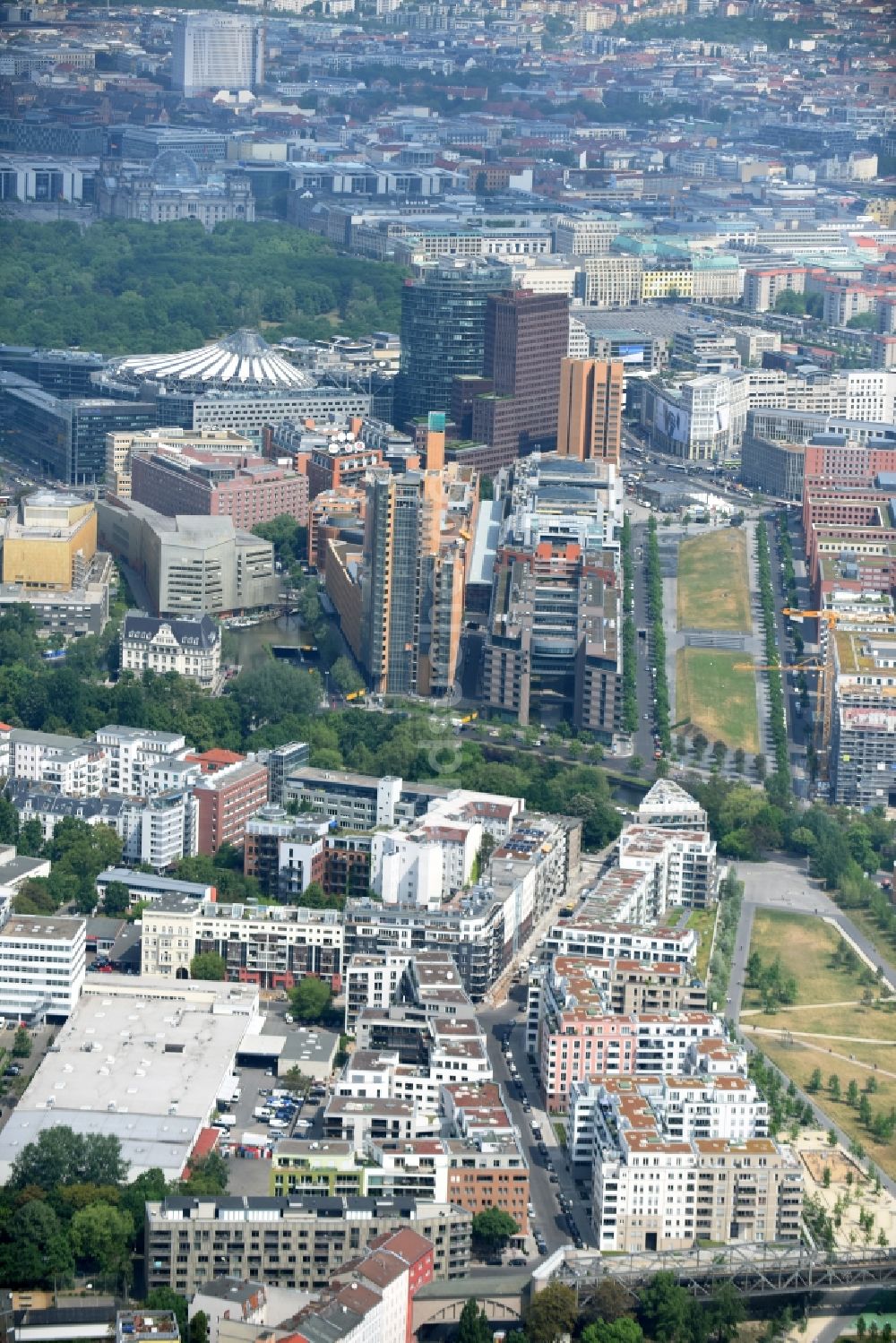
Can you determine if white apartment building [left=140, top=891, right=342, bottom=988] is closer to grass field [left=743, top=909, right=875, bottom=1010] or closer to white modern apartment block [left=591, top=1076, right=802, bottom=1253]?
grass field [left=743, top=909, right=875, bottom=1010]

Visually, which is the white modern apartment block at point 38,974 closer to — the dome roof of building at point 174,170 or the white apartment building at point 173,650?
the white apartment building at point 173,650

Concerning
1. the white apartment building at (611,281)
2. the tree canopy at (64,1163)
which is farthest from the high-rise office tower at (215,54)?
the tree canopy at (64,1163)

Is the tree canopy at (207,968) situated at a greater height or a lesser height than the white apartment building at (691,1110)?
lesser

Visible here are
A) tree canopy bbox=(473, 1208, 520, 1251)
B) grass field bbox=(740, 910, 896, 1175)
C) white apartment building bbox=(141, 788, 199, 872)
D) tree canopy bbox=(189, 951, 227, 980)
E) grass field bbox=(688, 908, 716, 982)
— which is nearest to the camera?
tree canopy bbox=(473, 1208, 520, 1251)

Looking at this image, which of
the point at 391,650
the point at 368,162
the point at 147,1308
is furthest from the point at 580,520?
the point at 368,162

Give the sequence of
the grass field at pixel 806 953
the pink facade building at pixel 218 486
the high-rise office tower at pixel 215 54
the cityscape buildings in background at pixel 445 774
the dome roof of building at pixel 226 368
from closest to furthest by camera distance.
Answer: the cityscape buildings in background at pixel 445 774 → the grass field at pixel 806 953 → the pink facade building at pixel 218 486 → the dome roof of building at pixel 226 368 → the high-rise office tower at pixel 215 54

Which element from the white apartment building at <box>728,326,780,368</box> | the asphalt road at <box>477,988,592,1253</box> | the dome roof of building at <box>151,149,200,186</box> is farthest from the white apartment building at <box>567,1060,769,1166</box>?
the dome roof of building at <box>151,149,200,186</box>

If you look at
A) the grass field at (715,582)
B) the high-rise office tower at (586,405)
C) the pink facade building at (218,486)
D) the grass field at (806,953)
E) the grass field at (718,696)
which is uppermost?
the high-rise office tower at (586,405)

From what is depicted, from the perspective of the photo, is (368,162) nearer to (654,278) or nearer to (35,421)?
(654,278)
